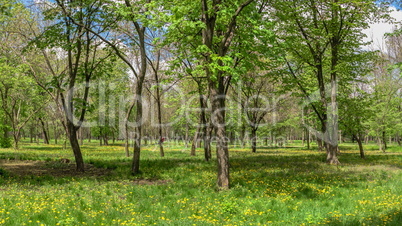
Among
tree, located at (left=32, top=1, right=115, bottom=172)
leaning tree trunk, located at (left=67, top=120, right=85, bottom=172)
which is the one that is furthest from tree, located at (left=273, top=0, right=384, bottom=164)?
leaning tree trunk, located at (left=67, top=120, right=85, bottom=172)

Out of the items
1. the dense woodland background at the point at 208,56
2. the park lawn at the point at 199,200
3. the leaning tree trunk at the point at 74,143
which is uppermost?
the dense woodland background at the point at 208,56

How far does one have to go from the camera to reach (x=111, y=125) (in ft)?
164

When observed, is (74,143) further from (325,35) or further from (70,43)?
(325,35)

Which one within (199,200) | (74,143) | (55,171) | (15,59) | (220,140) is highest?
(15,59)

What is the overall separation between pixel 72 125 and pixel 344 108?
2110 cm

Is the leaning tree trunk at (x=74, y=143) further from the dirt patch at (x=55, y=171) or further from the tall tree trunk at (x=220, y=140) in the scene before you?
the tall tree trunk at (x=220, y=140)

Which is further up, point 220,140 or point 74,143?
point 220,140

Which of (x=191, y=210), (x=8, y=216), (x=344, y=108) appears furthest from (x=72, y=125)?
(x=344, y=108)

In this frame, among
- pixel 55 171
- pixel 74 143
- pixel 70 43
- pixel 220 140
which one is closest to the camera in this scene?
pixel 220 140

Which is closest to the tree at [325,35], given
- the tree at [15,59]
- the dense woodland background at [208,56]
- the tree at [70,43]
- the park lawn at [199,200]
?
the dense woodland background at [208,56]

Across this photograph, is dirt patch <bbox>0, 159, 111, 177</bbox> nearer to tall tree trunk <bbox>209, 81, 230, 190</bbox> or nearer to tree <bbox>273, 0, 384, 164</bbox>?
tall tree trunk <bbox>209, 81, 230, 190</bbox>

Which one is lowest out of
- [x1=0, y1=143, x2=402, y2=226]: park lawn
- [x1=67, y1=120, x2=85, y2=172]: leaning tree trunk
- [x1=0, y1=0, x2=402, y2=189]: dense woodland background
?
[x1=0, y1=143, x2=402, y2=226]: park lawn

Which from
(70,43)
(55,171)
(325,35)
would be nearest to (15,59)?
(70,43)

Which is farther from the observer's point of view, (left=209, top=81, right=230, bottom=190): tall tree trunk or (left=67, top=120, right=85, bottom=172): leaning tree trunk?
(left=67, top=120, right=85, bottom=172): leaning tree trunk
